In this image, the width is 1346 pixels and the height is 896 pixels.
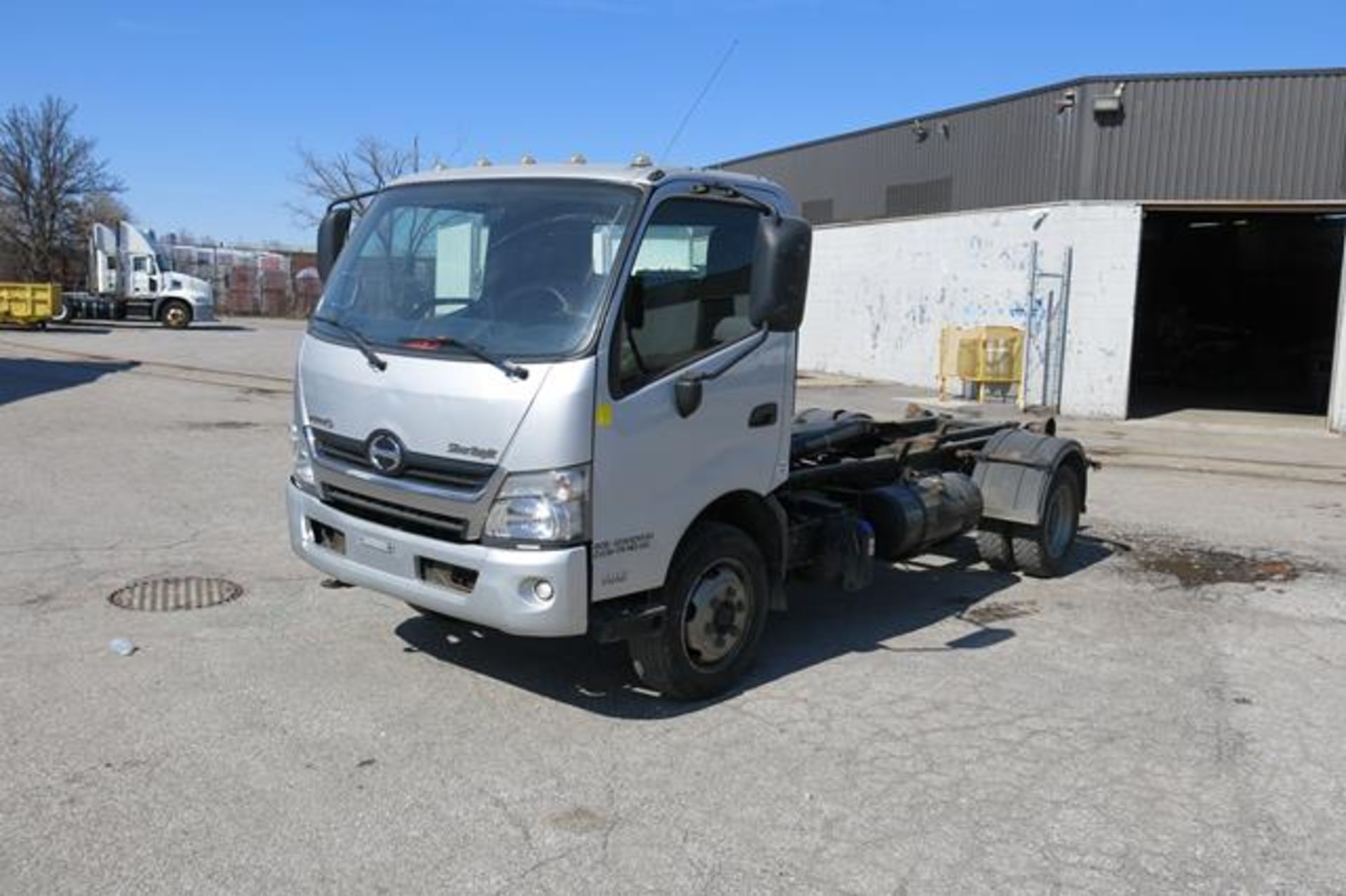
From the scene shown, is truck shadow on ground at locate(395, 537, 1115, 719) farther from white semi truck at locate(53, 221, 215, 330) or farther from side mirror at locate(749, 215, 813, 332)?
white semi truck at locate(53, 221, 215, 330)

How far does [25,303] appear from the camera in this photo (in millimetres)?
39594

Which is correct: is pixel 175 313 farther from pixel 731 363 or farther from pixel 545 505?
pixel 545 505

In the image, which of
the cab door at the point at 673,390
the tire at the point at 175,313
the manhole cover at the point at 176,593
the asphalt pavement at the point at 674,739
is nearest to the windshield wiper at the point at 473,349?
the cab door at the point at 673,390

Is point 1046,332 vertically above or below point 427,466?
above

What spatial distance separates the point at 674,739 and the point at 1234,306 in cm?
3322

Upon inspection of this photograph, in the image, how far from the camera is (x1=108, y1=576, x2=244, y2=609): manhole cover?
22.0 feet

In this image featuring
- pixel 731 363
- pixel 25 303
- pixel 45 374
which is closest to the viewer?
pixel 731 363

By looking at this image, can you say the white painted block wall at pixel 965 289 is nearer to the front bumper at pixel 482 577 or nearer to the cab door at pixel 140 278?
the front bumper at pixel 482 577

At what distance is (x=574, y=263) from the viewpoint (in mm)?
4883

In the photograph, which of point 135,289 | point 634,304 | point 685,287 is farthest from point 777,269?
point 135,289

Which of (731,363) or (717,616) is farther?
(717,616)

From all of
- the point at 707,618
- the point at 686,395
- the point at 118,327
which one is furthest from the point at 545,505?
the point at 118,327

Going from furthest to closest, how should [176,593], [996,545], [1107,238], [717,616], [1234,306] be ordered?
[1234,306], [1107,238], [996,545], [176,593], [717,616]

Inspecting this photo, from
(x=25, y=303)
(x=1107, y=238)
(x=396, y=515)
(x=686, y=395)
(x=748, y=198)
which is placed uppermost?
(x=1107, y=238)
